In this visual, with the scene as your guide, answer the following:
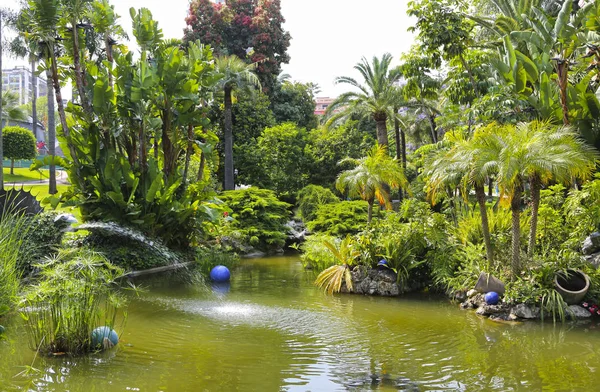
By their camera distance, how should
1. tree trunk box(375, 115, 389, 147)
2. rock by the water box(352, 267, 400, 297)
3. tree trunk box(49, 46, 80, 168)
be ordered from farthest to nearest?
1. tree trunk box(375, 115, 389, 147)
2. tree trunk box(49, 46, 80, 168)
3. rock by the water box(352, 267, 400, 297)

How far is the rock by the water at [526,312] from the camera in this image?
31.3ft

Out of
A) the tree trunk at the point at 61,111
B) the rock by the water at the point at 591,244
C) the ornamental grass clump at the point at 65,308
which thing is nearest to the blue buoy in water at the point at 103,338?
the ornamental grass clump at the point at 65,308

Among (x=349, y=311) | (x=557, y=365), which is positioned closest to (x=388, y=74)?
(x=349, y=311)

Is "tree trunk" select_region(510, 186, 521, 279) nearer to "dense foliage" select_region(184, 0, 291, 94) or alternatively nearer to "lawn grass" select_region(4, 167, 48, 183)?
"dense foliage" select_region(184, 0, 291, 94)

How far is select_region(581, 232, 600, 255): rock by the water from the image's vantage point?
10906mm

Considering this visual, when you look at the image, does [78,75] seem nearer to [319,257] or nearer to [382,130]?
[319,257]

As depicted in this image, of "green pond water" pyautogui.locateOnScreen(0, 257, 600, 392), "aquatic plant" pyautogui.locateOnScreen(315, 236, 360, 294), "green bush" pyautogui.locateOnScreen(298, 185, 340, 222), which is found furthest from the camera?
"green bush" pyautogui.locateOnScreen(298, 185, 340, 222)

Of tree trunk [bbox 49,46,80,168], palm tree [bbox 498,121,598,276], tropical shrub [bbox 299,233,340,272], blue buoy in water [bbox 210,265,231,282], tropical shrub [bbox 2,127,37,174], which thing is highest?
tropical shrub [bbox 2,127,37,174]

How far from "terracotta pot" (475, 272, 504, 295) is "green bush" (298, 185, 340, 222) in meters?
15.5

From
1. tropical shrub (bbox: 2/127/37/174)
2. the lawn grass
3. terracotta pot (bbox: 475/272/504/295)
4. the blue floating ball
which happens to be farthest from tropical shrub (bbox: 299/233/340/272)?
tropical shrub (bbox: 2/127/37/174)

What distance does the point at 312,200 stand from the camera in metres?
26.5

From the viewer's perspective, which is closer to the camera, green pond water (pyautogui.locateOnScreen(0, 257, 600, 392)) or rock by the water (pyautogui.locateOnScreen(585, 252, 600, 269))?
green pond water (pyautogui.locateOnScreen(0, 257, 600, 392))

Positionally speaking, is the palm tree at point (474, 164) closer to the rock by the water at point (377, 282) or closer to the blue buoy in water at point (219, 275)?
the rock by the water at point (377, 282)

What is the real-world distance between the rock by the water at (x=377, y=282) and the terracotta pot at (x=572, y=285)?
3.44 meters
